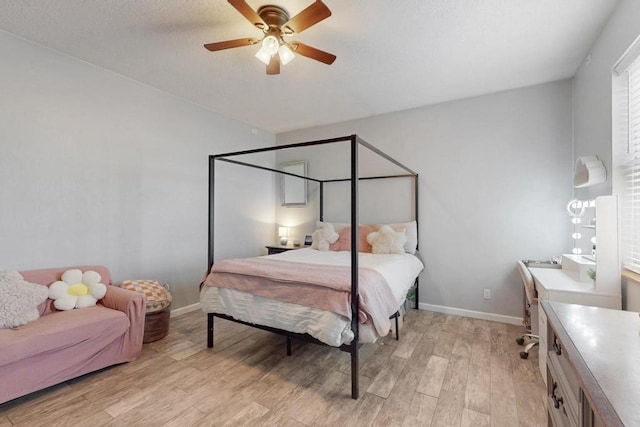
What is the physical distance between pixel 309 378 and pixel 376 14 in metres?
2.61

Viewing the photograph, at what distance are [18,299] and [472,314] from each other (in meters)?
4.09

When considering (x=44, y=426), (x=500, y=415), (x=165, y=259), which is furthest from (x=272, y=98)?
(x=500, y=415)

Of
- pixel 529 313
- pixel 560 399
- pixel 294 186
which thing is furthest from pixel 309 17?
pixel 529 313

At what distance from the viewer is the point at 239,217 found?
4.18 meters

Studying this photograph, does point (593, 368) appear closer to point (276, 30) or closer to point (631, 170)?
point (631, 170)

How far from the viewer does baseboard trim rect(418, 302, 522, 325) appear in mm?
3066

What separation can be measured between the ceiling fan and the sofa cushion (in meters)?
2.10

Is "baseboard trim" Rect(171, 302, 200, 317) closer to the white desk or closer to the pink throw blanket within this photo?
the pink throw blanket

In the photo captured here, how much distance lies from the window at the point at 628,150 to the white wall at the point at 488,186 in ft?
3.28

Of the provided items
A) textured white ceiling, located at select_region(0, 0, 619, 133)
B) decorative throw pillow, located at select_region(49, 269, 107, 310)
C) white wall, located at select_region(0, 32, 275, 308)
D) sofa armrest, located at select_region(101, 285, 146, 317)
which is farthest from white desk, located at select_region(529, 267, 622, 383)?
white wall, located at select_region(0, 32, 275, 308)

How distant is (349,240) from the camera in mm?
3596

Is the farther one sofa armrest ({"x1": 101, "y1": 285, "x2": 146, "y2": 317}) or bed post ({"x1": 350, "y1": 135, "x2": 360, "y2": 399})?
sofa armrest ({"x1": 101, "y1": 285, "x2": 146, "y2": 317})

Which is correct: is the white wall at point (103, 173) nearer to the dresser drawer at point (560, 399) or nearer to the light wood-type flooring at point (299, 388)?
the light wood-type flooring at point (299, 388)

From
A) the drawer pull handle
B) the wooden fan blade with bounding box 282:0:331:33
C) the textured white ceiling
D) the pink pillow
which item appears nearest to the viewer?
the drawer pull handle
